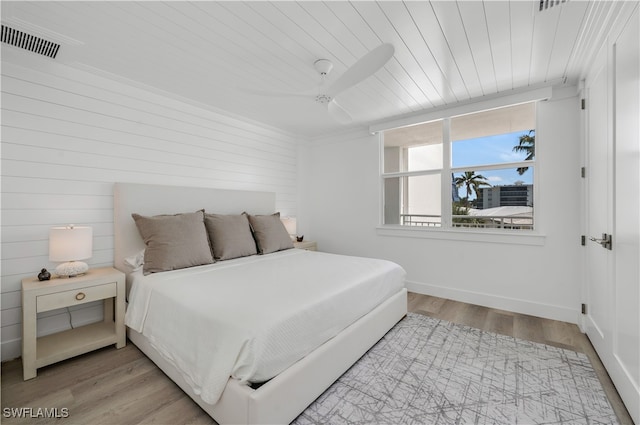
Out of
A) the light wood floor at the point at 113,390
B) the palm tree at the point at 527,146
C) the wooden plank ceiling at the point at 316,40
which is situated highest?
the wooden plank ceiling at the point at 316,40

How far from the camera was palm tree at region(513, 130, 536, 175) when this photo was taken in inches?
122

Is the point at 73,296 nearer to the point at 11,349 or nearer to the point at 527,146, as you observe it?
the point at 11,349

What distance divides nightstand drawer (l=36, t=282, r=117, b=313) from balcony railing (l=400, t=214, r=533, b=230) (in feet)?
11.2

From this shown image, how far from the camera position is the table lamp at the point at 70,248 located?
6.96 feet

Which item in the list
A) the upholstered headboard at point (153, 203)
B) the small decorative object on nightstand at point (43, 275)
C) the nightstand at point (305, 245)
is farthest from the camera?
the nightstand at point (305, 245)

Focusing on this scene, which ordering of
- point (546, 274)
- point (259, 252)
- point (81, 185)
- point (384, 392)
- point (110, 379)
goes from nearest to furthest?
point (384, 392)
point (110, 379)
point (81, 185)
point (546, 274)
point (259, 252)

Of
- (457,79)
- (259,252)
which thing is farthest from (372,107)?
(259,252)

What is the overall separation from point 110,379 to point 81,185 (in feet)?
5.42

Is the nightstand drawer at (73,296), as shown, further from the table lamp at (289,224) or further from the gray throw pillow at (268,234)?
the table lamp at (289,224)

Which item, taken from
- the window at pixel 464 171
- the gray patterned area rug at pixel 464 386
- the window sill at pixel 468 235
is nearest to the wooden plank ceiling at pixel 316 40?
the window at pixel 464 171

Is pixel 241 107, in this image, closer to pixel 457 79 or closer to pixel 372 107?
pixel 372 107

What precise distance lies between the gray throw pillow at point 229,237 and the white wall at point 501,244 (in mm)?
1843

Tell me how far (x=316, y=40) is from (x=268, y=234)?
208 centimetres

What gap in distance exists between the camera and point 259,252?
10.8 feet
